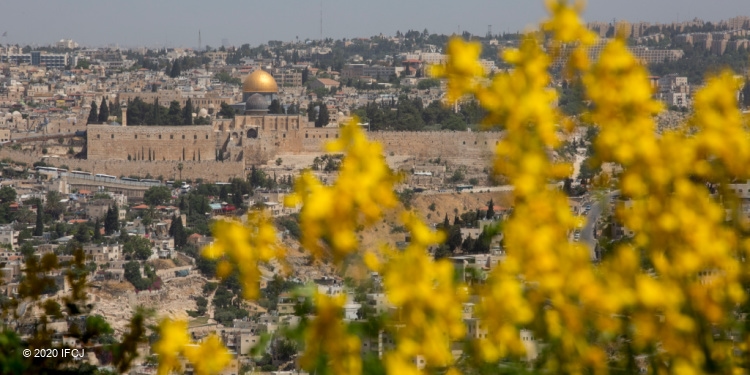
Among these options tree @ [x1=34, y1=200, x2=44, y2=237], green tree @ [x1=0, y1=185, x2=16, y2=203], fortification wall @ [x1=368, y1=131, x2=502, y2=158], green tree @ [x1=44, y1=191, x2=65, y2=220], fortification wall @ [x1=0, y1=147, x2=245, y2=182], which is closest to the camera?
tree @ [x1=34, y1=200, x2=44, y2=237]

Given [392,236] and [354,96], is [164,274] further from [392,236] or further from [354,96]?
[354,96]

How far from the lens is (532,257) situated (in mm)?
2494

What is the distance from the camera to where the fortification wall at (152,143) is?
38.6 meters

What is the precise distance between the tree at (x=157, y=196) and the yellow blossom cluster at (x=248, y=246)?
31480 millimetres

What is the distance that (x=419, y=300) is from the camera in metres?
2.48

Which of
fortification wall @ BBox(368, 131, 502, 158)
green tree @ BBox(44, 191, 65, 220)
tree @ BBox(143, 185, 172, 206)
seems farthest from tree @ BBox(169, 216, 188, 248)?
fortification wall @ BBox(368, 131, 502, 158)

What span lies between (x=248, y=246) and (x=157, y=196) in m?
31.6

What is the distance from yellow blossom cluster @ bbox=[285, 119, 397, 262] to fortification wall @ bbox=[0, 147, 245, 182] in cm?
3417

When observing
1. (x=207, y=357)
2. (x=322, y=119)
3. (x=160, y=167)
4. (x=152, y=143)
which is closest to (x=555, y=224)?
(x=207, y=357)

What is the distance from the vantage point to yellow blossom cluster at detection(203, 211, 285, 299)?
2727 mm

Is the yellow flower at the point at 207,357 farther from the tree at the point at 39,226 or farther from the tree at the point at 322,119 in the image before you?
the tree at the point at 322,119

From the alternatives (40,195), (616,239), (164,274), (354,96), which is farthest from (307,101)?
(616,239)

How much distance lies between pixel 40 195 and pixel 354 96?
23362 millimetres

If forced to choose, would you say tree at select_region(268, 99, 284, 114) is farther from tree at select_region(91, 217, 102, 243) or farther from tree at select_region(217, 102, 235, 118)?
tree at select_region(91, 217, 102, 243)
